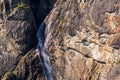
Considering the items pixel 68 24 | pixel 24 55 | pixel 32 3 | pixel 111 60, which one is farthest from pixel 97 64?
pixel 32 3

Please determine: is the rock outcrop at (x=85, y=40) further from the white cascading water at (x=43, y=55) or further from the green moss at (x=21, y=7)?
the green moss at (x=21, y=7)

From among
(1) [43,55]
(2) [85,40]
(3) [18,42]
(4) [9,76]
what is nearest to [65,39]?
(2) [85,40]

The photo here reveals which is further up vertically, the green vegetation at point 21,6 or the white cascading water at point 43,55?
the green vegetation at point 21,6

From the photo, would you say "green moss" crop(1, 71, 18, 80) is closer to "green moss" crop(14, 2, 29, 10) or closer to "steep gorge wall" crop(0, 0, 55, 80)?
"steep gorge wall" crop(0, 0, 55, 80)

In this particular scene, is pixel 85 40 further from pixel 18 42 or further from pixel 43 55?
pixel 18 42

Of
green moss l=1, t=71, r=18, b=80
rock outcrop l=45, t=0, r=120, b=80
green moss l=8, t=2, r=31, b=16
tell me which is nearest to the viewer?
rock outcrop l=45, t=0, r=120, b=80

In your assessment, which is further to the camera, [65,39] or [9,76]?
[9,76]

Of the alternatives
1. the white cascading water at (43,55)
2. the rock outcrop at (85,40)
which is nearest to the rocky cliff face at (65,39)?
the rock outcrop at (85,40)

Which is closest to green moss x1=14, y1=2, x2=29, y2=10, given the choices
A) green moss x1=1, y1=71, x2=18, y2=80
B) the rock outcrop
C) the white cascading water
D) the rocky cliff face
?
the rocky cliff face
